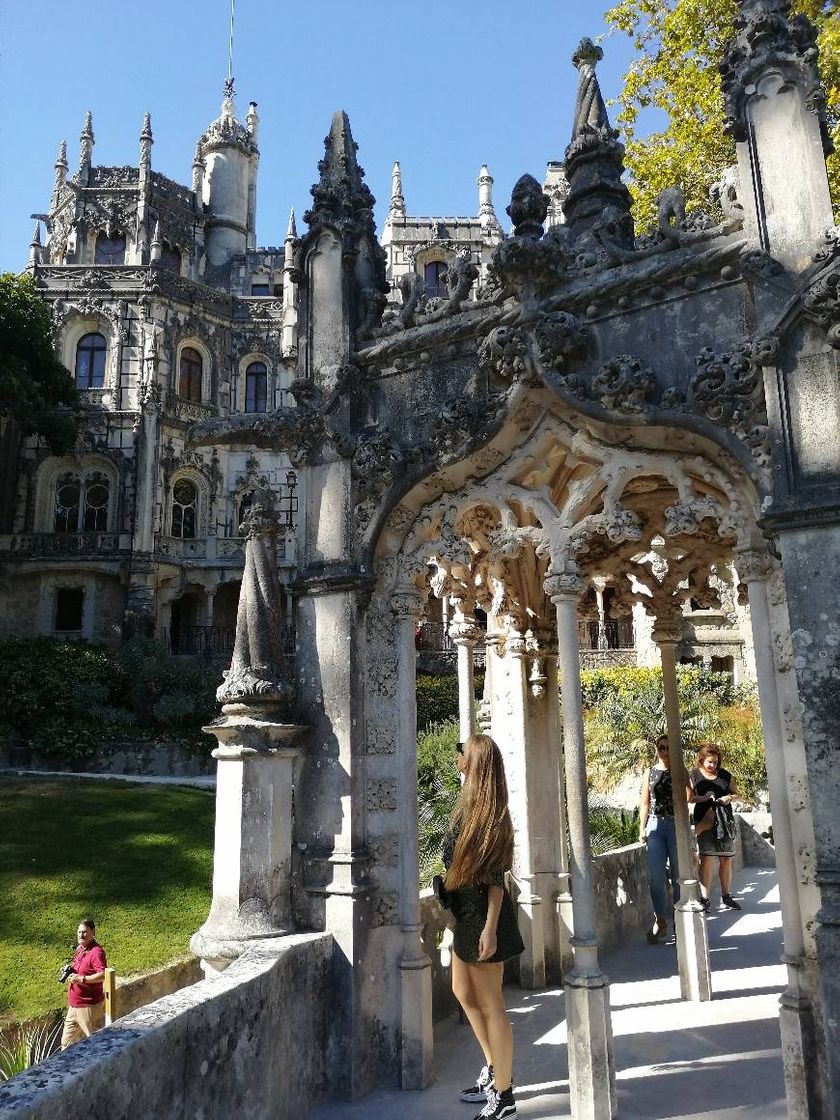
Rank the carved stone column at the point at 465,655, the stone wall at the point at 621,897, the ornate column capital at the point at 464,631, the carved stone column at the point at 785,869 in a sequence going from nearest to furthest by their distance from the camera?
the carved stone column at the point at 785,869 < the carved stone column at the point at 465,655 < the ornate column capital at the point at 464,631 < the stone wall at the point at 621,897

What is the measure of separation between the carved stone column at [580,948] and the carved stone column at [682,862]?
2027 millimetres

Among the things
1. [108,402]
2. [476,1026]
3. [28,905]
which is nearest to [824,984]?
[476,1026]

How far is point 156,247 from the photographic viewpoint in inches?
1431

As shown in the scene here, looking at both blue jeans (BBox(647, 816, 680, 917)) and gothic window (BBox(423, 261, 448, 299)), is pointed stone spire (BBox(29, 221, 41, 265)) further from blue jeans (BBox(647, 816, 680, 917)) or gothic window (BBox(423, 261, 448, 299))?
blue jeans (BBox(647, 816, 680, 917))

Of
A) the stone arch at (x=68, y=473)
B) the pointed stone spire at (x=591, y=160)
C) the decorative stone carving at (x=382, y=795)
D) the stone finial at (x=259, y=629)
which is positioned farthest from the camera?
the stone arch at (x=68, y=473)

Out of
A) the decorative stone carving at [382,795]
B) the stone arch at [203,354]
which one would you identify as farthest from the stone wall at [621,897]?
the stone arch at [203,354]

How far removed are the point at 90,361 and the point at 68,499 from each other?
5.92 m

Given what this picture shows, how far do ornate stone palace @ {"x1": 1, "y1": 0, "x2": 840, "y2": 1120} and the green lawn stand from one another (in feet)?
17.0

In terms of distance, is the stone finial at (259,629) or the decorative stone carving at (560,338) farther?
the stone finial at (259,629)

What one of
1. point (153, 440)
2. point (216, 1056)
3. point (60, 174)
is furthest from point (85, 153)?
point (216, 1056)

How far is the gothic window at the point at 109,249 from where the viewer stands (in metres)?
38.0

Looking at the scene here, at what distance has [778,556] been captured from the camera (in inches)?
180

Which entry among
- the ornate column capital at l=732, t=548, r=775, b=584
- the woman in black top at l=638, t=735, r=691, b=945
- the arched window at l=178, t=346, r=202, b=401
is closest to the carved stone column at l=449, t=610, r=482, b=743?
the woman in black top at l=638, t=735, r=691, b=945

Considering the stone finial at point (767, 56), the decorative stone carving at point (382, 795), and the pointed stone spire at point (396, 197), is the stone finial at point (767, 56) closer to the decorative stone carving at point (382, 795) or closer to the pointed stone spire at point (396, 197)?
the decorative stone carving at point (382, 795)
